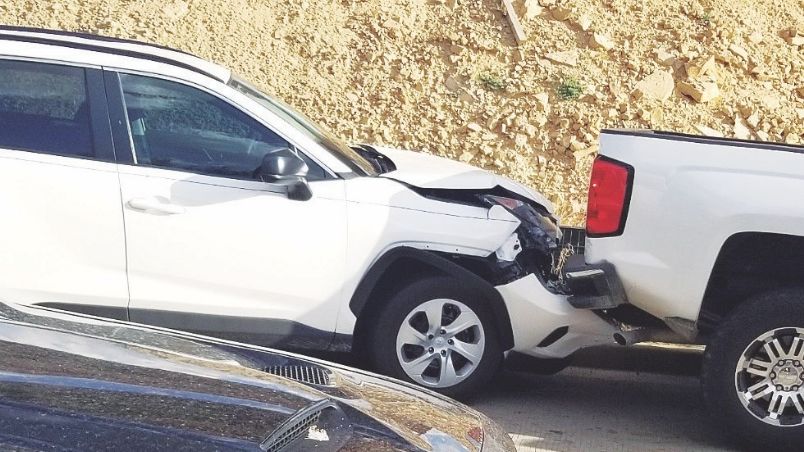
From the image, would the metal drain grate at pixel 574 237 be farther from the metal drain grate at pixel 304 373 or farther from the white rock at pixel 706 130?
the white rock at pixel 706 130

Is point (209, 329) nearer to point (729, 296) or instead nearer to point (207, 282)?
point (207, 282)

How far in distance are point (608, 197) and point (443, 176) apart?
1.03 meters

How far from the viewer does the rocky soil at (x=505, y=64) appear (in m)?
10.6

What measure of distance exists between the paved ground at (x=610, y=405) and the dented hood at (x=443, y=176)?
115 cm

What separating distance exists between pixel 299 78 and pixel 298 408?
28.7ft

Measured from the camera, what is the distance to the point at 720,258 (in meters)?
5.55

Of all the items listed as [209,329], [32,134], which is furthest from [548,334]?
[32,134]

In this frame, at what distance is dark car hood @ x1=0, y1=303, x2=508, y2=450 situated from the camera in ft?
7.93

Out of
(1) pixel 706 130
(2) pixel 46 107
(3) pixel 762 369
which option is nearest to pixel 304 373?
(3) pixel 762 369

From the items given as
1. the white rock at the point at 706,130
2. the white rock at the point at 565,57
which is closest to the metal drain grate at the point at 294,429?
the white rock at the point at 706,130

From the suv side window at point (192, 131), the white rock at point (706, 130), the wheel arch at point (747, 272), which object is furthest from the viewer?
the white rock at point (706, 130)

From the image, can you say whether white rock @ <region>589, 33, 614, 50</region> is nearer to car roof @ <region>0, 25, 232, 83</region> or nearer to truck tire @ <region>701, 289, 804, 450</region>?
car roof @ <region>0, 25, 232, 83</region>

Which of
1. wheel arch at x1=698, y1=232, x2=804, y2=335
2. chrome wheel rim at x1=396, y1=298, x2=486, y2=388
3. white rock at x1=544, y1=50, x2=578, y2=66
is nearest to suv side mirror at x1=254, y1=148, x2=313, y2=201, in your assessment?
chrome wheel rim at x1=396, y1=298, x2=486, y2=388

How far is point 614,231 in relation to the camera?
18.9ft
